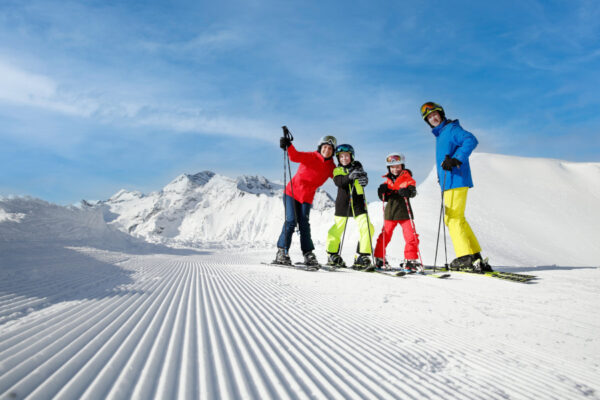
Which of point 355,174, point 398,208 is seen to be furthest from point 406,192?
point 355,174

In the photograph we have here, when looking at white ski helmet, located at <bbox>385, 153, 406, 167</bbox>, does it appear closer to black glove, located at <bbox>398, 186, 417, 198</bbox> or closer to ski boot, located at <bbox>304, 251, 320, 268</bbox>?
black glove, located at <bbox>398, 186, 417, 198</bbox>

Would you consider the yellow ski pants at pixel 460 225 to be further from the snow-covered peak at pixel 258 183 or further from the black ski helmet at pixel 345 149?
the snow-covered peak at pixel 258 183

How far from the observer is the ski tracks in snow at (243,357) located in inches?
38.8

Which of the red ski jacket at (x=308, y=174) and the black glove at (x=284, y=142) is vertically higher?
the black glove at (x=284, y=142)

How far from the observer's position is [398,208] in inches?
204

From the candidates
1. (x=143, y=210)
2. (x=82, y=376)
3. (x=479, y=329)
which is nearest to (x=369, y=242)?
(x=479, y=329)

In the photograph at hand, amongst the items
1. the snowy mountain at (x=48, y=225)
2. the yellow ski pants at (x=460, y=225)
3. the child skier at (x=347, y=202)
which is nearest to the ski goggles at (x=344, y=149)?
the child skier at (x=347, y=202)

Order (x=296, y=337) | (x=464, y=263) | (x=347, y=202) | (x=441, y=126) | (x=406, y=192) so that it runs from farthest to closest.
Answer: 1. (x=347, y=202)
2. (x=406, y=192)
3. (x=441, y=126)
4. (x=464, y=263)
5. (x=296, y=337)

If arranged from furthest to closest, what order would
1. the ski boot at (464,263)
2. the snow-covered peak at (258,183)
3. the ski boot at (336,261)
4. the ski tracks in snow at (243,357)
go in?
the snow-covered peak at (258,183), the ski boot at (336,261), the ski boot at (464,263), the ski tracks in snow at (243,357)

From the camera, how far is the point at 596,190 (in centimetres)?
1159

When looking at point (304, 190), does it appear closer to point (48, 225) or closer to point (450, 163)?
point (450, 163)

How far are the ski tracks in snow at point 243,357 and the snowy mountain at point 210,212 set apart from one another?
3585 cm

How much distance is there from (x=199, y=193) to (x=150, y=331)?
318ft

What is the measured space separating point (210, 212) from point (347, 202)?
71.8 m
